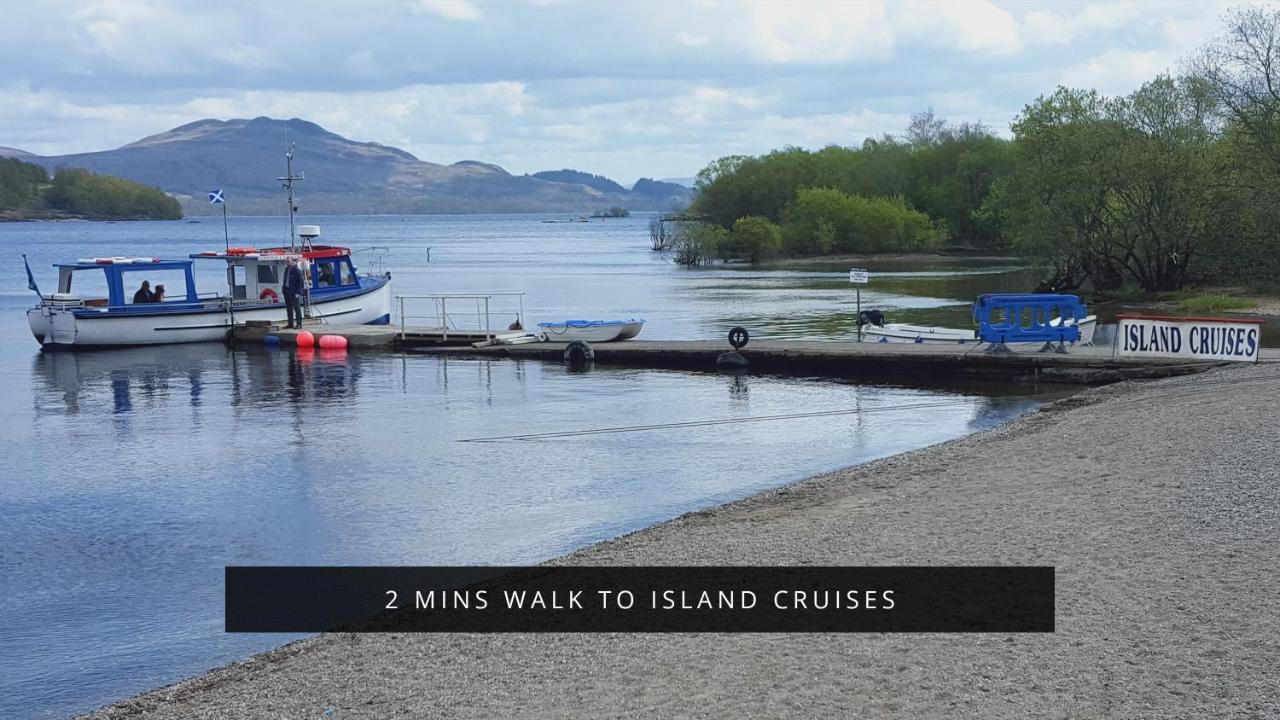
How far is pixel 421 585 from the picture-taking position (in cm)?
1373

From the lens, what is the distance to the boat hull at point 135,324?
140 feet

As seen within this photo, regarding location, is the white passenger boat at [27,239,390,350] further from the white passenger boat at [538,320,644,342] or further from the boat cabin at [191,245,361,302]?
the white passenger boat at [538,320,644,342]

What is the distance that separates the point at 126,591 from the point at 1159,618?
10.6 m

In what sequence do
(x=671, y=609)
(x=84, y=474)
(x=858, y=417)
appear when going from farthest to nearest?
(x=858, y=417)
(x=84, y=474)
(x=671, y=609)

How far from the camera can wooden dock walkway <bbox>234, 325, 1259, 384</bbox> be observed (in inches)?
1113

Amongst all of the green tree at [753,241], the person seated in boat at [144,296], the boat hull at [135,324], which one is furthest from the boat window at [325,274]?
the green tree at [753,241]

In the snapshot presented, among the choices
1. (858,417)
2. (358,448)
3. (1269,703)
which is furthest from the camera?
(858,417)

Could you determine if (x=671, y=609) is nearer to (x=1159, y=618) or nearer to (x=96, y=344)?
(x=1159, y=618)

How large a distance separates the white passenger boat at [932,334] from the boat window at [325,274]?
20.1m

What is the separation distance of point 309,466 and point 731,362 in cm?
1421

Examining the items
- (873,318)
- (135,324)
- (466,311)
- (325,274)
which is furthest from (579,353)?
(466,311)

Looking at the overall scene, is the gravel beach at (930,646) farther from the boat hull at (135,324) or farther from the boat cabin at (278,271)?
the boat cabin at (278,271)

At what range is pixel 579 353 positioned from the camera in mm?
35906

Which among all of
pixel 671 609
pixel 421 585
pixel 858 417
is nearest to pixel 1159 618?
pixel 671 609
